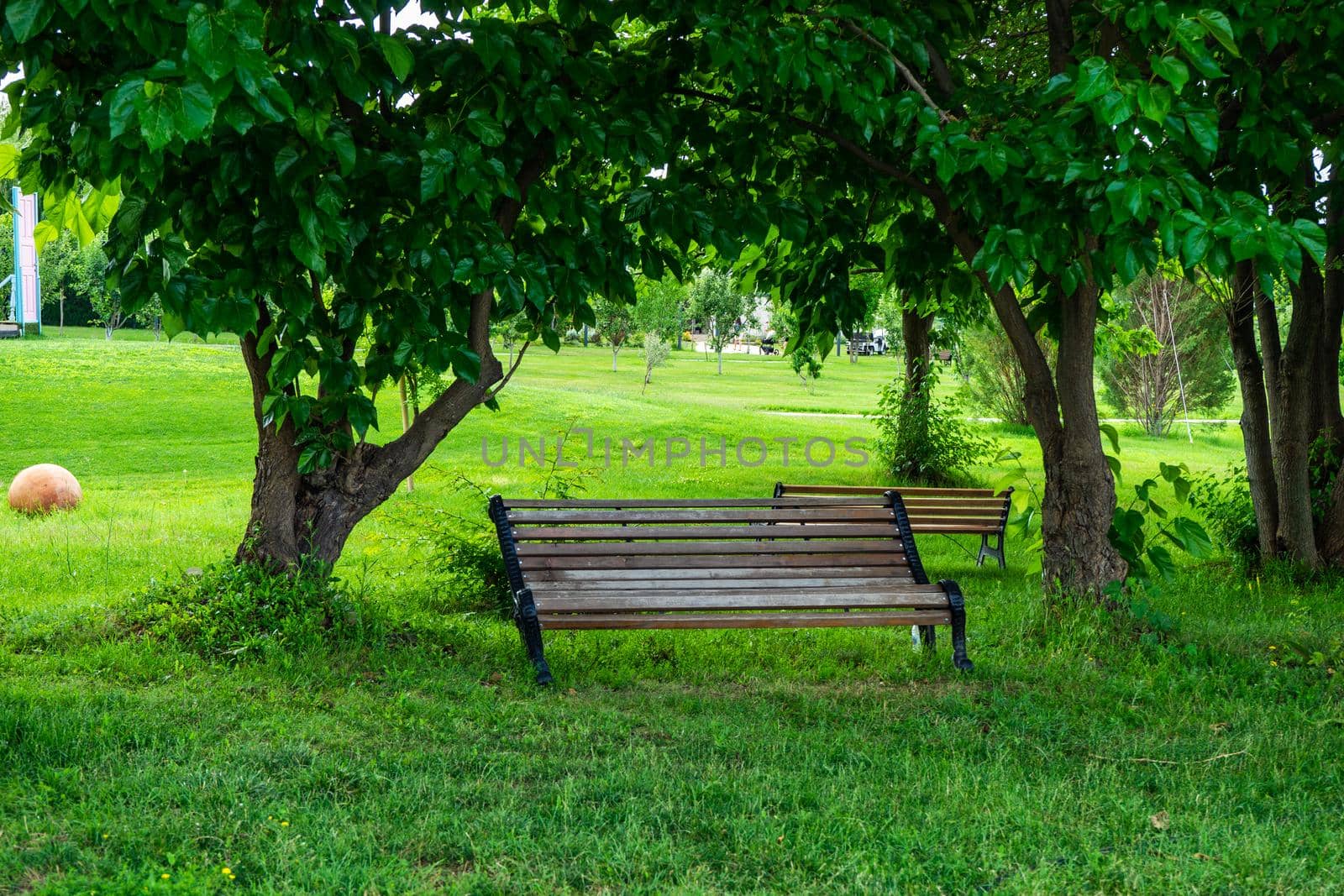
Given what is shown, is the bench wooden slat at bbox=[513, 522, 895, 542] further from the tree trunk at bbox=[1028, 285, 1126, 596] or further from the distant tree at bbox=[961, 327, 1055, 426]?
the distant tree at bbox=[961, 327, 1055, 426]

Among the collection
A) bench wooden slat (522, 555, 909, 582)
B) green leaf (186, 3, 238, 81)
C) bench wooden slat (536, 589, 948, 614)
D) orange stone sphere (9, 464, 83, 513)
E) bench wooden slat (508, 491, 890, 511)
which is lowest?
orange stone sphere (9, 464, 83, 513)

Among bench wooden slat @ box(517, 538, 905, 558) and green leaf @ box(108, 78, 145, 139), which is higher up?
green leaf @ box(108, 78, 145, 139)

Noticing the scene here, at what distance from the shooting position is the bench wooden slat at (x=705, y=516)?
251 inches

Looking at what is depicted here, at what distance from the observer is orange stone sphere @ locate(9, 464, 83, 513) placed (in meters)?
11.9

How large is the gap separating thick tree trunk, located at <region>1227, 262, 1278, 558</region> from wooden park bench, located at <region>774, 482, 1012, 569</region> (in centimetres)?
194

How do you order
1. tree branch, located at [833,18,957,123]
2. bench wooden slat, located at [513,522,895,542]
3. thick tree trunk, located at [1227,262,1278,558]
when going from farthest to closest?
thick tree trunk, located at [1227,262,1278,558] → bench wooden slat, located at [513,522,895,542] → tree branch, located at [833,18,957,123]

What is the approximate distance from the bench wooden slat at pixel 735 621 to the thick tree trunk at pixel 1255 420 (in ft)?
15.1

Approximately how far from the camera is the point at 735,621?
18.9ft

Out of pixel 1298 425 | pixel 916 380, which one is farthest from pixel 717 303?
pixel 1298 425

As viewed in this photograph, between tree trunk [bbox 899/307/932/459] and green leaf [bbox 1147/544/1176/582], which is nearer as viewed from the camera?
green leaf [bbox 1147/544/1176/582]

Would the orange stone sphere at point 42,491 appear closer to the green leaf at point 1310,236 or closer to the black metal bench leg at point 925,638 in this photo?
the black metal bench leg at point 925,638

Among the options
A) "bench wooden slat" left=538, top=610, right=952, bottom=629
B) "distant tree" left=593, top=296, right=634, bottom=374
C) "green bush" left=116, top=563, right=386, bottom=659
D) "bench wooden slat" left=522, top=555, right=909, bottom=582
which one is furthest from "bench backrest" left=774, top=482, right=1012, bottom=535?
"distant tree" left=593, top=296, right=634, bottom=374

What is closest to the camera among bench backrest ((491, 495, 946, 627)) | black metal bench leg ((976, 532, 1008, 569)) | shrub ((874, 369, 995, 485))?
bench backrest ((491, 495, 946, 627))

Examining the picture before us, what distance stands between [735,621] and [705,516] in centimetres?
97
